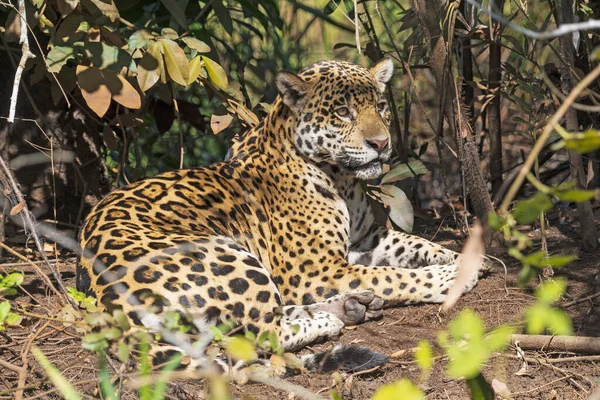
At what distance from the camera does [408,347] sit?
16.0 ft

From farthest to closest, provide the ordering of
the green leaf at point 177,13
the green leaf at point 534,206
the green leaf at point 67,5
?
1. the green leaf at point 67,5
2. the green leaf at point 177,13
3. the green leaf at point 534,206

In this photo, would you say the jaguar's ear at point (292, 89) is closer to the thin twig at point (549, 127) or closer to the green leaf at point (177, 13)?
the green leaf at point (177, 13)

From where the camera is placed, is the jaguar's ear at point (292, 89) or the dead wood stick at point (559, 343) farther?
the jaguar's ear at point (292, 89)

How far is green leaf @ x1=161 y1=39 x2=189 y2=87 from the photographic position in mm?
5531

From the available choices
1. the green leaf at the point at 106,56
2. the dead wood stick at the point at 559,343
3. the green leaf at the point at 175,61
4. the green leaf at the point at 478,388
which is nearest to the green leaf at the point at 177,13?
the green leaf at the point at 175,61

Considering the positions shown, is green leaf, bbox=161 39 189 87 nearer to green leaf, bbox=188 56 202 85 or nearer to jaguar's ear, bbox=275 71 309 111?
green leaf, bbox=188 56 202 85

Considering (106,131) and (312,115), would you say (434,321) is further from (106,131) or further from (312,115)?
(106,131)

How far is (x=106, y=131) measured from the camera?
6805 millimetres

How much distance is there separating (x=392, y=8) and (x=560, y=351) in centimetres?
596

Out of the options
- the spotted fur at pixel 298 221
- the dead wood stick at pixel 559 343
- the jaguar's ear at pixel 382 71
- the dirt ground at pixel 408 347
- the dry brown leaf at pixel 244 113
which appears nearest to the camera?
the dirt ground at pixel 408 347

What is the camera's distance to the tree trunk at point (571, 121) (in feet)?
17.5

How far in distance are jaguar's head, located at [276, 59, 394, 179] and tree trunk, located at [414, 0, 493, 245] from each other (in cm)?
46

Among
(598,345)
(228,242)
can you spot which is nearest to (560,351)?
(598,345)

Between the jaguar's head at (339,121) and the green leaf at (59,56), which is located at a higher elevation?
the green leaf at (59,56)
